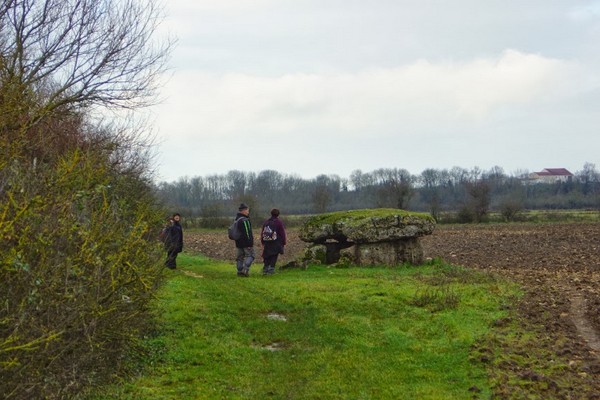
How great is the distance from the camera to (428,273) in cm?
1955

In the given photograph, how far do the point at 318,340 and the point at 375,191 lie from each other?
82850 mm

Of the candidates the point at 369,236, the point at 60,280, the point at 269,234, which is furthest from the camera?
the point at 369,236

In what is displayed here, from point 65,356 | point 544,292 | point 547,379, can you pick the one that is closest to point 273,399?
point 65,356

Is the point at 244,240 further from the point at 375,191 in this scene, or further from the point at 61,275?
the point at 375,191

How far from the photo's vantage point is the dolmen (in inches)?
834

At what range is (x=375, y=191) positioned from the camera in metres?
93.2

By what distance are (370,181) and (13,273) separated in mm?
127522

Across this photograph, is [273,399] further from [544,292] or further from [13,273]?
[544,292]

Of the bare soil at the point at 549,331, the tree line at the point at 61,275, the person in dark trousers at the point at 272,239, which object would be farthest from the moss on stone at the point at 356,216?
the tree line at the point at 61,275

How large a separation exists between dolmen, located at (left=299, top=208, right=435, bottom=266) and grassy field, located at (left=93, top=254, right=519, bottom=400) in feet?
12.9

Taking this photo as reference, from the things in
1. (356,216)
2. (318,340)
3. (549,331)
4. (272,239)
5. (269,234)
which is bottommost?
(549,331)

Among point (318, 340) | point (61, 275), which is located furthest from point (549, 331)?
point (61, 275)

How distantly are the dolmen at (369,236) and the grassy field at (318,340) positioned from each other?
394 cm

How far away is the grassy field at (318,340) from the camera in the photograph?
28.7 ft
